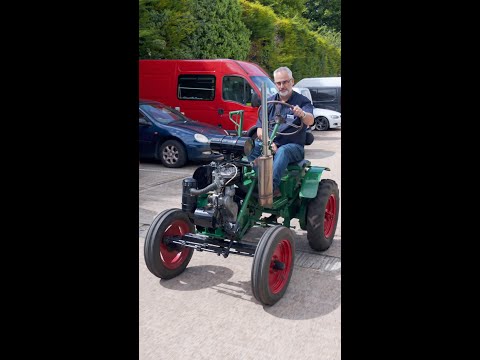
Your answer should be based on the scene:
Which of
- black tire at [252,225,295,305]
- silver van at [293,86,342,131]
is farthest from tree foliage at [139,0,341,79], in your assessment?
black tire at [252,225,295,305]

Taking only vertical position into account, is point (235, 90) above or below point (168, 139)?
above

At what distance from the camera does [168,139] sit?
33.5 feet

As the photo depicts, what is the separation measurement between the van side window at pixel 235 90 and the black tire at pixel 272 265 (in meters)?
8.41

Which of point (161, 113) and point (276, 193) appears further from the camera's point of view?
point (161, 113)

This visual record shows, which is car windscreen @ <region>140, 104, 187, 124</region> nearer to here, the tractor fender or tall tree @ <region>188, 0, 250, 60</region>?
tall tree @ <region>188, 0, 250, 60</region>

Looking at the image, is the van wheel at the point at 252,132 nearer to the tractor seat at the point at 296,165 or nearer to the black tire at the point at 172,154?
the tractor seat at the point at 296,165

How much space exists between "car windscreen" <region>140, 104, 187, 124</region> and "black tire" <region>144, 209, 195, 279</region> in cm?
629

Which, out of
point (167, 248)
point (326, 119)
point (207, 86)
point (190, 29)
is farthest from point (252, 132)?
point (326, 119)

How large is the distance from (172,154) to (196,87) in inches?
108

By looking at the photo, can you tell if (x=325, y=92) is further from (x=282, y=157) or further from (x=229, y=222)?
(x=229, y=222)

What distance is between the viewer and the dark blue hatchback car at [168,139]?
1004 centimetres

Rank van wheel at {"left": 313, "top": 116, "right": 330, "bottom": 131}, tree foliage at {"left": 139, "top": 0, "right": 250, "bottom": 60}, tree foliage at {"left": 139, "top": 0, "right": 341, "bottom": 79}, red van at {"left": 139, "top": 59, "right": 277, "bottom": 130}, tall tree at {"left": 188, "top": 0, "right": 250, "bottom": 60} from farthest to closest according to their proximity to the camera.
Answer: van wheel at {"left": 313, "top": 116, "right": 330, "bottom": 131}, tall tree at {"left": 188, "top": 0, "right": 250, "bottom": 60}, tree foliage at {"left": 139, "top": 0, "right": 341, "bottom": 79}, tree foliage at {"left": 139, "top": 0, "right": 250, "bottom": 60}, red van at {"left": 139, "top": 59, "right": 277, "bottom": 130}

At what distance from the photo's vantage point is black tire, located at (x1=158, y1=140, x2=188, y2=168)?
1005cm

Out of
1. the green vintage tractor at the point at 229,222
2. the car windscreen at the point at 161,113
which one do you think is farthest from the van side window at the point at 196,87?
the green vintage tractor at the point at 229,222
